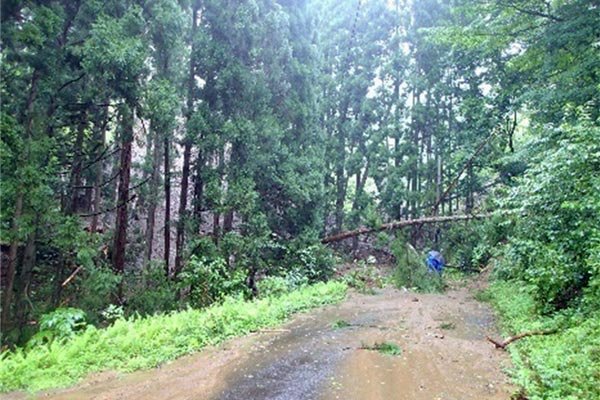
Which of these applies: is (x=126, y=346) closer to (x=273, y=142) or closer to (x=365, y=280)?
(x=273, y=142)

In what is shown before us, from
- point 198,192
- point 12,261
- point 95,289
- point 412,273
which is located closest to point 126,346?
point 95,289

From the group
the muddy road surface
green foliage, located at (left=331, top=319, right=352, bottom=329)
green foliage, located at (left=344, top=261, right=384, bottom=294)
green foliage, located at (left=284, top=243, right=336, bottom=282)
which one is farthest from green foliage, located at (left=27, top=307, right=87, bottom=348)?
green foliage, located at (left=344, top=261, right=384, bottom=294)

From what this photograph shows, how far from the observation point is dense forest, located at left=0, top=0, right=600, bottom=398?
25.9 ft

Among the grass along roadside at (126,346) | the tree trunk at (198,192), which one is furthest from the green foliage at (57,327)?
A: the tree trunk at (198,192)

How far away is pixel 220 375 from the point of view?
529 cm

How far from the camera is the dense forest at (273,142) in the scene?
790cm

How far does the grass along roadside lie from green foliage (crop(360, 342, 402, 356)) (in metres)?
2.19

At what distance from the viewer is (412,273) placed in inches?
559

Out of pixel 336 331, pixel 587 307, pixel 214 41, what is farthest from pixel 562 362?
pixel 214 41

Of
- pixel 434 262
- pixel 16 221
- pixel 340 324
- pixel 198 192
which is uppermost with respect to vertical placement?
pixel 198 192

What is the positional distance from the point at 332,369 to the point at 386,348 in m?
1.19

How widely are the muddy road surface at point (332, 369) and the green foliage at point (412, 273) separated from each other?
521 cm

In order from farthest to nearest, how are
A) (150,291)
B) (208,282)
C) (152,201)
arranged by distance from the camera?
(152,201)
(208,282)
(150,291)

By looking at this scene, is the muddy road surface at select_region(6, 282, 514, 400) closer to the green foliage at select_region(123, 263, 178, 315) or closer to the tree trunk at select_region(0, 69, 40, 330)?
the green foliage at select_region(123, 263, 178, 315)
